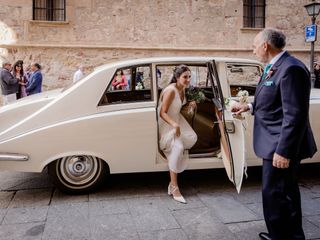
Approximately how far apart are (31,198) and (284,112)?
3228 mm

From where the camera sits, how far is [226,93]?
4840 mm

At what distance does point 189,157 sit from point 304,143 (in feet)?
6.46

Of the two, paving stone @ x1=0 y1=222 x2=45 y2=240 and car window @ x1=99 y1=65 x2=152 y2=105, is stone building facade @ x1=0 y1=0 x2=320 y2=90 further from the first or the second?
paving stone @ x1=0 y1=222 x2=45 y2=240

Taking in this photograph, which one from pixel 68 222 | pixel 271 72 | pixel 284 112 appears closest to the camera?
pixel 284 112

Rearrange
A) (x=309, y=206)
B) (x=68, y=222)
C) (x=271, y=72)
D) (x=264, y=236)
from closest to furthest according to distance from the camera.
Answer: (x=271, y=72) < (x=264, y=236) < (x=68, y=222) < (x=309, y=206)

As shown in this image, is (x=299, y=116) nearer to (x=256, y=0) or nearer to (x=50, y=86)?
(x=50, y=86)

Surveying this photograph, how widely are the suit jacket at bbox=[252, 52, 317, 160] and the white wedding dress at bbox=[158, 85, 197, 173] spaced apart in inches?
60.5

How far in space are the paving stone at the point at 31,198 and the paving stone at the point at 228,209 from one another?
1.91 m

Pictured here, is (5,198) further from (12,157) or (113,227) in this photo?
(113,227)

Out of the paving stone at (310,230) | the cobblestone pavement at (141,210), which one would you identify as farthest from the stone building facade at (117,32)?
the paving stone at (310,230)

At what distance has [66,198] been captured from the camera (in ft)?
14.9

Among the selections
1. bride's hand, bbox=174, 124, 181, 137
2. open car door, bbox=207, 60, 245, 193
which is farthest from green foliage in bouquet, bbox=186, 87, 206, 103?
bride's hand, bbox=174, 124, 181, 137

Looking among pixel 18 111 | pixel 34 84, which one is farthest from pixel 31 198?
pixel 34 84

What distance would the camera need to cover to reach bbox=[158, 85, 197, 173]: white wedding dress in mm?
4551
